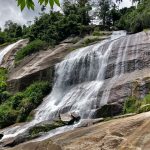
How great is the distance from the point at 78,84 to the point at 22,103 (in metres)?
4.40

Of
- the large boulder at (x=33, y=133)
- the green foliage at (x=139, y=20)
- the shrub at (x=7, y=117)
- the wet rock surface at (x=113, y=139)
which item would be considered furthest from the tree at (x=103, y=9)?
the wet rock surface at (x=113, y=139)

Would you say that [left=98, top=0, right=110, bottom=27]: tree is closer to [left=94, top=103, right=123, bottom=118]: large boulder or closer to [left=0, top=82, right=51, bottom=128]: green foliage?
[left=0, top=82, right=51, bottom=128]: green foliage

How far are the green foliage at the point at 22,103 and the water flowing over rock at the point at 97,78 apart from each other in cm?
78

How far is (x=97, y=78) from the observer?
2553 centimetres

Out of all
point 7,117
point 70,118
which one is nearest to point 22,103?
point 7,117

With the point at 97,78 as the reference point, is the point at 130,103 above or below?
below

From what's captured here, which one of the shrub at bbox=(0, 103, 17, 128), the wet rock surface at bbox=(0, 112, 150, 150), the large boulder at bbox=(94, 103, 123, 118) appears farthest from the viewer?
the shrub at bbox=(0, 103, 17, 128)

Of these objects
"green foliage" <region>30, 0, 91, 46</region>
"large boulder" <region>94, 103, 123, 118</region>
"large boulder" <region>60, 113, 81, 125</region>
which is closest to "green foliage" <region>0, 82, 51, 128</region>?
"large boulder" <region>60, 113, 81, 125</region>

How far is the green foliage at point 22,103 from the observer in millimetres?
26266

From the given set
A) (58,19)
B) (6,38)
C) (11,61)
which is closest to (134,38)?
(11,61)

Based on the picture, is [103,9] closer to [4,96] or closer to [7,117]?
[4,96]

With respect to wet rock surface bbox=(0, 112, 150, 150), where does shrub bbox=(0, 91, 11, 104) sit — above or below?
below

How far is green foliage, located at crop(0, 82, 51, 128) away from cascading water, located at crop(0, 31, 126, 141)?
2.54ft

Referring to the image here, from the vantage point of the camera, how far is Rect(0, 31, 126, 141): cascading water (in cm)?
2211
